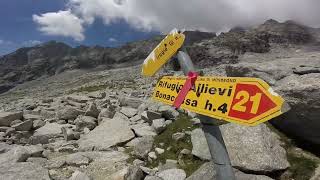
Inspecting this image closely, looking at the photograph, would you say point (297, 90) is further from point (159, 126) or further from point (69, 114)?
point (69, 114)

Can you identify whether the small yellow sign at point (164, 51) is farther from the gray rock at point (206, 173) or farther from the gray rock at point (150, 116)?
the gray rock at point (150, 116)

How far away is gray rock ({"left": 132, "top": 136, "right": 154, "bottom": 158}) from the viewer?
13380 mm

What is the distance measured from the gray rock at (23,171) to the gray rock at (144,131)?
14.6 ft

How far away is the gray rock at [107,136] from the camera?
15.5 metres

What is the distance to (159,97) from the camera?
636 cm

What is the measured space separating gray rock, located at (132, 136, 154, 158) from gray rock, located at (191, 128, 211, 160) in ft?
5.77

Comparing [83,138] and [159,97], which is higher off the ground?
[159,97]

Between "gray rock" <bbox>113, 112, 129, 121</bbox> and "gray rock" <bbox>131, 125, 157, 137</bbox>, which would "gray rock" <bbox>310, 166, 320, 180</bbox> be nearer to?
"gray rock" <bbox>131, 125, 157, 137</bbox>

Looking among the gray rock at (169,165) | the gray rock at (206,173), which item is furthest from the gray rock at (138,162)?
the gray rock at (206,173)

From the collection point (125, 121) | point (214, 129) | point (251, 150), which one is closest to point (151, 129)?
point (125, 121)

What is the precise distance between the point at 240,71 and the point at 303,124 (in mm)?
3051

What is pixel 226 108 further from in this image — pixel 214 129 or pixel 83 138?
pixel 83 138

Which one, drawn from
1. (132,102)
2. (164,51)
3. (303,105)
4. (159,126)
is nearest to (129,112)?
(132,102)

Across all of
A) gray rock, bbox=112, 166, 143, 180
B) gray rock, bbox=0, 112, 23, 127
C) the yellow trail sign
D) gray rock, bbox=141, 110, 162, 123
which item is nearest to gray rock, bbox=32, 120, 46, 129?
gray rock, bbox=0, 112, 23, 127
